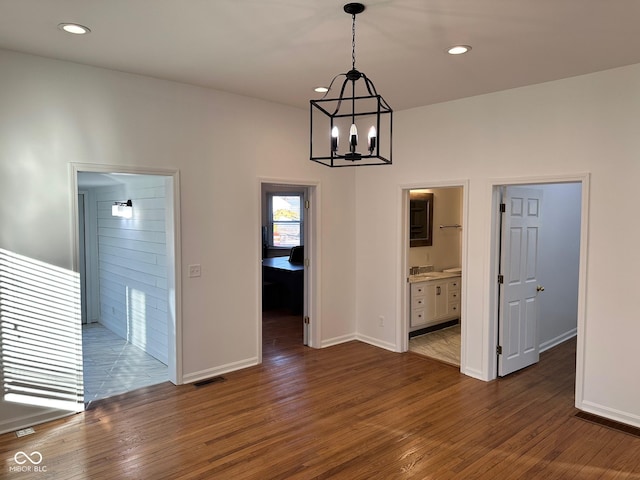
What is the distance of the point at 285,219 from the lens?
1065 centimetres

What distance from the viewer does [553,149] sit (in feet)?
12.8

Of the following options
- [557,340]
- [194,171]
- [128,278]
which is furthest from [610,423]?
[128,278]

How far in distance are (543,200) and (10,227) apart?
5.20 m

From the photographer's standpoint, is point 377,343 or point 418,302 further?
point 418,302

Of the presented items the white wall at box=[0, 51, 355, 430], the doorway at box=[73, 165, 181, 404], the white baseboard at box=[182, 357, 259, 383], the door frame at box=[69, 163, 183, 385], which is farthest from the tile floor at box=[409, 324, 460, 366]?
the doorway at box=[73, 165, 181, 404]

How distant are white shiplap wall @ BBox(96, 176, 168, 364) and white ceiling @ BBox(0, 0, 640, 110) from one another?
148 cm

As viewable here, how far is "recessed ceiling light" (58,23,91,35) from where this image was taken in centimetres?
282

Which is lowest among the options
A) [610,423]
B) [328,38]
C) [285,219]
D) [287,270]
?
[610,423]

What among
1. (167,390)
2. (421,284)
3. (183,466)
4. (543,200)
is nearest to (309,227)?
(421,284)

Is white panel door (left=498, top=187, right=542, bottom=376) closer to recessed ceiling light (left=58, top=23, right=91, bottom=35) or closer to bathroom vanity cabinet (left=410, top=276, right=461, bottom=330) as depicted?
bathroom vanity cabinet (left=410, top=276, right=461, bottom=330)

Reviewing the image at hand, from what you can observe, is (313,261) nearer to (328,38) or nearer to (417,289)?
(417,289)

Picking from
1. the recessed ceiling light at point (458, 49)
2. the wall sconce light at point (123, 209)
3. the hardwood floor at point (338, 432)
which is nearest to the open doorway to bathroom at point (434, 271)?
the hardwood floor at point (338, 432)

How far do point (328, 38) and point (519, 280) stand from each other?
318 centimetres

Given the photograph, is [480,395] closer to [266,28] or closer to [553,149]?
[553,149]
